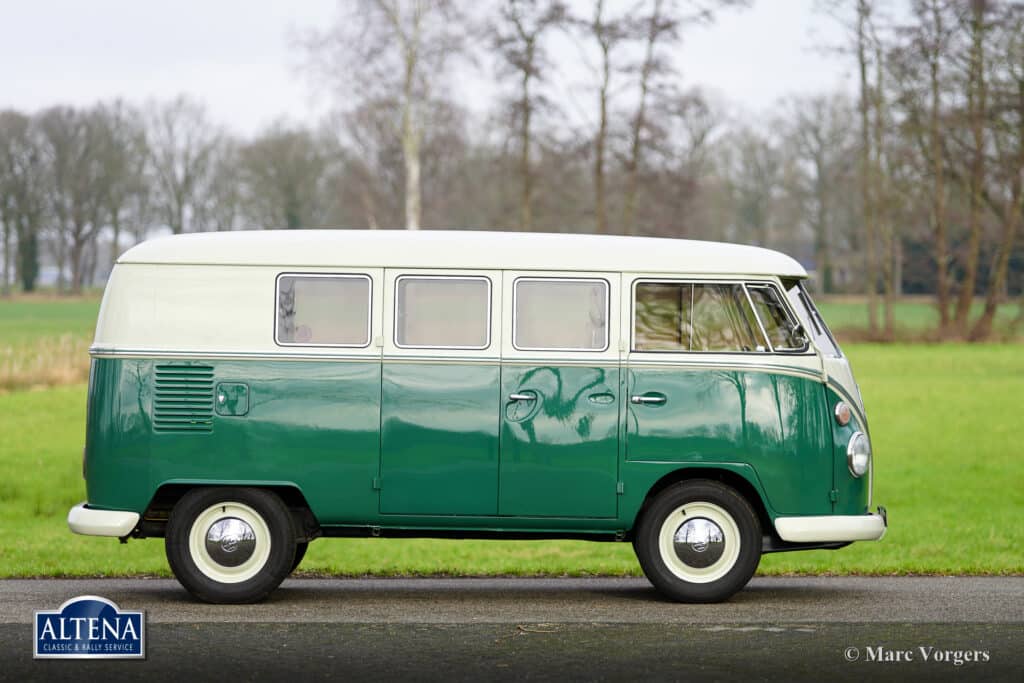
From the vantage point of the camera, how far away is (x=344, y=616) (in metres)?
8.60

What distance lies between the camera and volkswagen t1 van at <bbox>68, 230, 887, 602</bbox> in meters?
8.98

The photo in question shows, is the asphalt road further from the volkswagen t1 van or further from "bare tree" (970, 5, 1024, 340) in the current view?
"bare tree" (970, 5, 1024, 340)

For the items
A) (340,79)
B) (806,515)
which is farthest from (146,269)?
(340,79)

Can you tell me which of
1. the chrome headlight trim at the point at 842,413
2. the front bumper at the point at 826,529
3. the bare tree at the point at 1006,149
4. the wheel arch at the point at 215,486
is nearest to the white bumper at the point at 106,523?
the wheel arch at the point at 215,486

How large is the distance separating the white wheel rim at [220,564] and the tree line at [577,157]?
85.9 ft

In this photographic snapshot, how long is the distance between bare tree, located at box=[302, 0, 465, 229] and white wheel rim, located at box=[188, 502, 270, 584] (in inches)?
1016

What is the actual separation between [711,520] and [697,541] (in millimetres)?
159

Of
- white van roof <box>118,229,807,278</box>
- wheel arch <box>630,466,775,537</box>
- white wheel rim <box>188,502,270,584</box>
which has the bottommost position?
white wheel rim <box>188,502,270,584</box>

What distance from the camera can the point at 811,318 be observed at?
9305mm

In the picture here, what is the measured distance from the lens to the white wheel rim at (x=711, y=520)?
9031 mm

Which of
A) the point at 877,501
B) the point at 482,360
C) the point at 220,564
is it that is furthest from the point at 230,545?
the point at 877,501

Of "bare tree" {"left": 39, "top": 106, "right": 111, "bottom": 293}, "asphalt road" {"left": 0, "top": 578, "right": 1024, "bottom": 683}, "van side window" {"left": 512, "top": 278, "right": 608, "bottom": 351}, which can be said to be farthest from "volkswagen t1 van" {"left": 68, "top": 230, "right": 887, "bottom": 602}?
"bare tree" {"left": 39, "top": 106, "right": 111, "bottom": 293}

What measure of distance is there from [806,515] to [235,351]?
147 inches

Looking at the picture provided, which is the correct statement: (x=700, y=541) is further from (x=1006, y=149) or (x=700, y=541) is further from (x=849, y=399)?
(x=1006, y=149)
